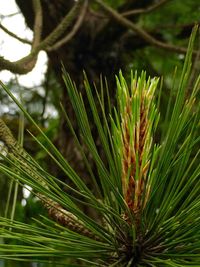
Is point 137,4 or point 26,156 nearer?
point 26,156

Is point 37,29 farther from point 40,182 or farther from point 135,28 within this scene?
point 135,28

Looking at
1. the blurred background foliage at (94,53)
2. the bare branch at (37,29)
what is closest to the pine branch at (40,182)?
the bare branch at (37,29)

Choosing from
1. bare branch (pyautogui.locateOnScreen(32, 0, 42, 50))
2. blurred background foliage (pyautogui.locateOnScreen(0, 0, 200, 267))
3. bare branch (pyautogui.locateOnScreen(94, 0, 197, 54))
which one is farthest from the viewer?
blurred background foliage (pyautogui.locateOnScreen(0, 0, 200, 267))

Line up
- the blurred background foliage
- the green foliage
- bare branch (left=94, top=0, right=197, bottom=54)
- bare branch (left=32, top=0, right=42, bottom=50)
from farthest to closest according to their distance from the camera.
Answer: the blurred background foliage < bare branch (left=94, top=0, right=197, bottom=54) < bare branch (left=32, top=0, right=42, bottom=50) < the green foliage

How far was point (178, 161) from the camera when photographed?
33.9 inches

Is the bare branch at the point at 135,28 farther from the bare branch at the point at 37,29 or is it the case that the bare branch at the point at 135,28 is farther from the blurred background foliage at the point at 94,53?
the bare branch at the point at 37,29

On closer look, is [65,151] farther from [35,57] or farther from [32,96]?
[35,57]

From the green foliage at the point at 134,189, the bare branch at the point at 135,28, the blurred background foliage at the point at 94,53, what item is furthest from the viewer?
the blurred background foliage at the point at 94,53

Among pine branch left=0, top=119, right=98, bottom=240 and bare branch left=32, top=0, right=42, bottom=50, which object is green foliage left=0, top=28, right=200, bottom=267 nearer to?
pine branch left=0, top=119, right=98, bottom=240

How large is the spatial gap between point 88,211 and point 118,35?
549 millimetres

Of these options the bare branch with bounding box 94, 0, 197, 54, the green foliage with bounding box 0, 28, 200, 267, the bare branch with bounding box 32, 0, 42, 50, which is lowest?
the green foliage with bounding box 0, 28, 200, 267

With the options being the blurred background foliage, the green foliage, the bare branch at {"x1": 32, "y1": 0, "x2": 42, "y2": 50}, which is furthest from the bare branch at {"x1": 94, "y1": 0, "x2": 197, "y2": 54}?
the green foliage

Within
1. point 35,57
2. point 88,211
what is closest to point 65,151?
point 88,211

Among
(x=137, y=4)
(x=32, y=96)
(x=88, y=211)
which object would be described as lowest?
(x=88, y=211)
